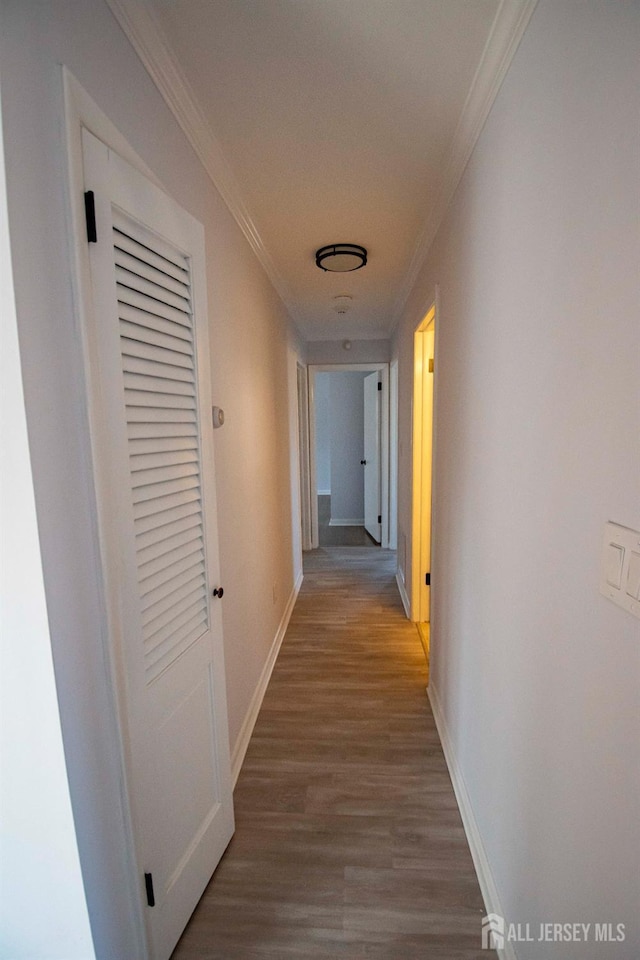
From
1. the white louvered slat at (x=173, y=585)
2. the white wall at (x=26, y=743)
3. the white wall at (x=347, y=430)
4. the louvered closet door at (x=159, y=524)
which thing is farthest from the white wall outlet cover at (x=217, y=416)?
the white wall at (x=347, y=430)

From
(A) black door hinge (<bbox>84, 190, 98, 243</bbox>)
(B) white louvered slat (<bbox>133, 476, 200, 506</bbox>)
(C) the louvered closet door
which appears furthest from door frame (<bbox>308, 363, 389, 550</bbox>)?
(A) black door hinge (<bbox>84, 190, 98, 243</bbox>)

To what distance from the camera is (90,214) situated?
0.82 meters

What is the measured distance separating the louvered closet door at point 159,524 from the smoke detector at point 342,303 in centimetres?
214

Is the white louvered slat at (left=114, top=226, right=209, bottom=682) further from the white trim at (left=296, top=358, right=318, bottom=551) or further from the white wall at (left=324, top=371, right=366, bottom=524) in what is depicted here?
the white wall at (left=324, top=371, right=366, bottom=524)

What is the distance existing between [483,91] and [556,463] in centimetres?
114

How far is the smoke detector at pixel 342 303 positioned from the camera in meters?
3.24

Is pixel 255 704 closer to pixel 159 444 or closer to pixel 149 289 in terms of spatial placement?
pixel 159 444

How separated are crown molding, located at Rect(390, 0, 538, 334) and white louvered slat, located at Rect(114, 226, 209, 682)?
98 cm

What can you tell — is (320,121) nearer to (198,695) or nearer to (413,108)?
(413,108)

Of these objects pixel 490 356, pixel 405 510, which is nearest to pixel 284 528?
pixel 405 510

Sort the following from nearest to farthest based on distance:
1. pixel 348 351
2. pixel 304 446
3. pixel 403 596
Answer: pixel 403 596, pixel 304 446, pixel 348 351

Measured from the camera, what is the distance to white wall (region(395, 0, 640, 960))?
65cm

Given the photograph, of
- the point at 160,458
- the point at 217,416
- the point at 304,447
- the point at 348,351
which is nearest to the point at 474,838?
the point at 160,458

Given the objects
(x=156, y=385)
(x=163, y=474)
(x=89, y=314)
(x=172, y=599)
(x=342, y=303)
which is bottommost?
(x=172, y=599)
